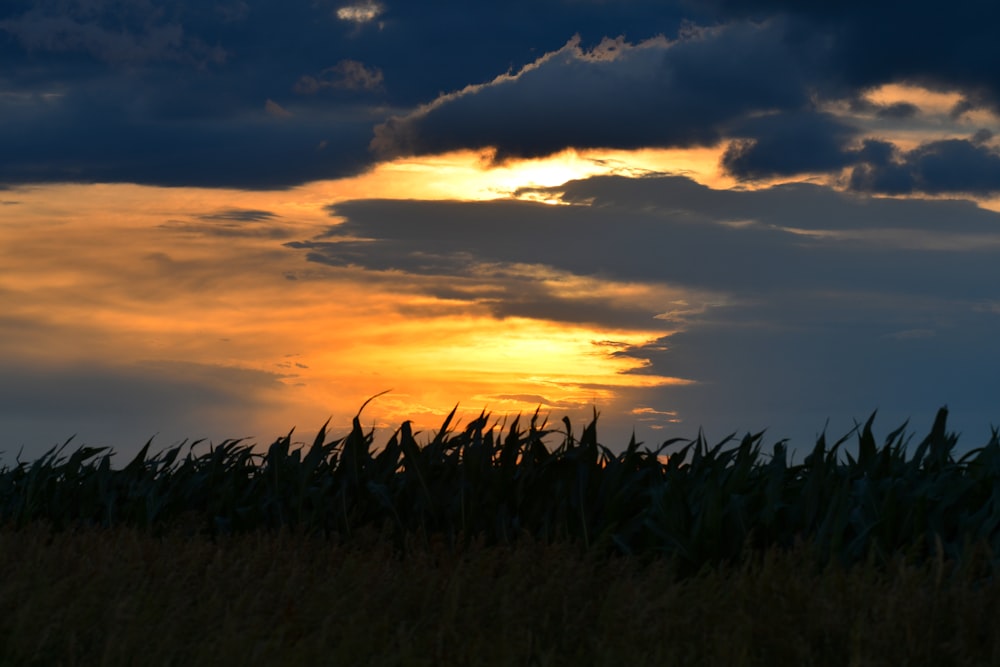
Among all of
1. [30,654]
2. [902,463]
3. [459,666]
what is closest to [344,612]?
[459,666]

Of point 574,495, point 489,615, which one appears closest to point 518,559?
point 489,615

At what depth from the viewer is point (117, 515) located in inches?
352

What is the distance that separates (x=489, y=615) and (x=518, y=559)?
0.41 metres

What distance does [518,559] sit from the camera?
5426 mm

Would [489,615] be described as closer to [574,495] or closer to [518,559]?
[518,559]

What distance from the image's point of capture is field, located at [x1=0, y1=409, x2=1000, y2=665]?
179 inches

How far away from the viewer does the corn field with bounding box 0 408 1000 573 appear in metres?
6.45

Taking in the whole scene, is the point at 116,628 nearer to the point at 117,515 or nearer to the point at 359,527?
the point at 359,527

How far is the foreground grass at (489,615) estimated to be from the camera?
14.6ft

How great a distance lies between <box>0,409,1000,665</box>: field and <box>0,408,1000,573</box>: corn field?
0.02 meters

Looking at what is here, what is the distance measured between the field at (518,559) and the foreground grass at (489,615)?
0.05 ft

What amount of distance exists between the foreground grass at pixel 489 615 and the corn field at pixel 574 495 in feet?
1.93

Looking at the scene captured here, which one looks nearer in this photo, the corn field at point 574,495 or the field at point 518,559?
the field at point 518,559

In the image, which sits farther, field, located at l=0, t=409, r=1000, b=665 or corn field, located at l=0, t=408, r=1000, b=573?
corn field, located at l=0, t=408, r=1000, b=573
